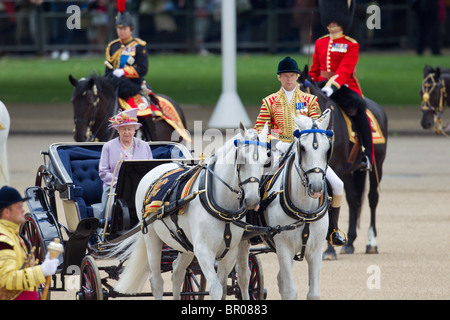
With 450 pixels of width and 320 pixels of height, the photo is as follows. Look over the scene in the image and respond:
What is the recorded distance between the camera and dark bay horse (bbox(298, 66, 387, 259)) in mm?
9727

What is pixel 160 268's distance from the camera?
7.30 m

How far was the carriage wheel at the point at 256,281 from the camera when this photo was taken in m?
7.42

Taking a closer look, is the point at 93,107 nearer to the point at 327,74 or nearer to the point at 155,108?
the point at 155,108

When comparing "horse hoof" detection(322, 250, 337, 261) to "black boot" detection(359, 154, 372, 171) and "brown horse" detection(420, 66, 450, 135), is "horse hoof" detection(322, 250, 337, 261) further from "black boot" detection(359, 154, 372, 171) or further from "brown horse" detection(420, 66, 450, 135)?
"brown horse" detection(420, 66, 450, 135)

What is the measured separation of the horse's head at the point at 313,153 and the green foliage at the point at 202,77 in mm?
15440

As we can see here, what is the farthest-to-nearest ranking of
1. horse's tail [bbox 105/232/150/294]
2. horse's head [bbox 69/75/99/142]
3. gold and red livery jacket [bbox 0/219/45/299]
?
horse's head [bbox 69/75/99/142] → horse's tail [bbox 105/232/150/294] → gold and red livery jacket [bbox 0/219/45/299]

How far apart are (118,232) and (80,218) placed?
468 mm

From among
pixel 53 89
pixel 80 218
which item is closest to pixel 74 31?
pixel 53 89

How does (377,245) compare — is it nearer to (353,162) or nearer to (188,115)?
(353,162)

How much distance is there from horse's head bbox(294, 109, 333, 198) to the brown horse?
657 cm

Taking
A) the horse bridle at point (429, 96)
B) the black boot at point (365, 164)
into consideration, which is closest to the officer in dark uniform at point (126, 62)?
the black boot at point (365, 164)

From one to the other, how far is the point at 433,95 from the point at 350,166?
2926mm

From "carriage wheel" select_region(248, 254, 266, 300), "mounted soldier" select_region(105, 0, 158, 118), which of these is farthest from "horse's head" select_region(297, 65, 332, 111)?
"mounted soldier" select_region(105, 0, 158, 118)

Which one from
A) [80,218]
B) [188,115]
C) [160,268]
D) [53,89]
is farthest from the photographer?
[53,89]
